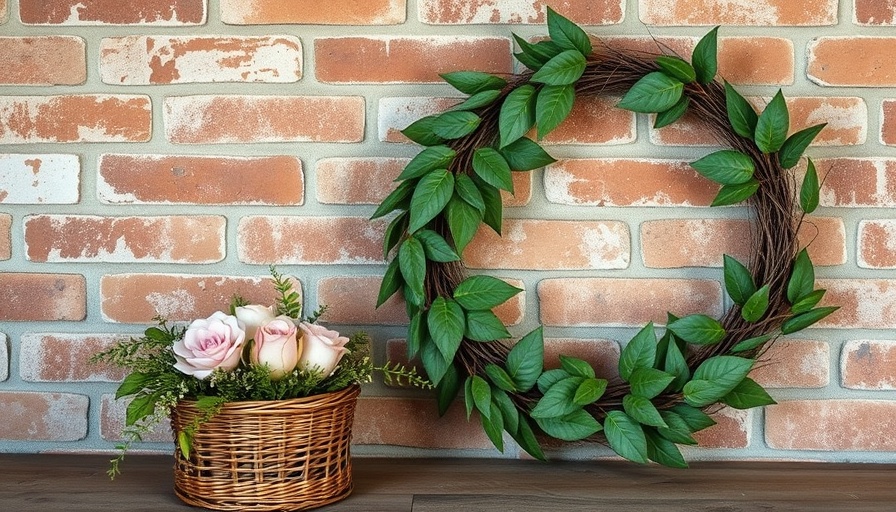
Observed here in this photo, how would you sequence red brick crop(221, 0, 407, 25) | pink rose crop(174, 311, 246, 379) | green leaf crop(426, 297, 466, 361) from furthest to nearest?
red brick crop(221, 0, 407, 25), green leaf crop(426, 297, 466, 361), pink rose crop(174, 311, 246, 379)

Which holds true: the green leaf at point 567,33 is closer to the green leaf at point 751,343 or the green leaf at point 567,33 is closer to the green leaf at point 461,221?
Answer: the green leaf at point 461,221

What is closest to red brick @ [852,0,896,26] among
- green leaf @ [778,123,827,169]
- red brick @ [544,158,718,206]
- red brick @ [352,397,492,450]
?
green leaf @ [778,123,827,169]

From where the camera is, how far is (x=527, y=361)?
0.94 metres

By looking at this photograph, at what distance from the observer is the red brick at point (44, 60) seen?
1.02 m

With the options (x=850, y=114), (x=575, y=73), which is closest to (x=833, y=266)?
(x=850, y=114)

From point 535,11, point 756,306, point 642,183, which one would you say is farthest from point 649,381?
point 535,11

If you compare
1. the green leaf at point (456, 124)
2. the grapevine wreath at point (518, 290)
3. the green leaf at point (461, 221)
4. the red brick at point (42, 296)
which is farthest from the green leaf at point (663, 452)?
the red brick at point (42, 296)

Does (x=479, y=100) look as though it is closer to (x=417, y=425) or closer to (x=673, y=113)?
(x=673, y=113)

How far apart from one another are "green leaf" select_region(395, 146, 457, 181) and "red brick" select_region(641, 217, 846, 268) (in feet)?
0.90

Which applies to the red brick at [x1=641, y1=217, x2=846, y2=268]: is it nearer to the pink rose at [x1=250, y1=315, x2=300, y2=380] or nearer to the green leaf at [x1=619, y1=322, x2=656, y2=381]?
the green leaf at [x1=619, y1=322, x2=656, y2=381]

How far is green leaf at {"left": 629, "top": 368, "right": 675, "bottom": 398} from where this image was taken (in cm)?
90

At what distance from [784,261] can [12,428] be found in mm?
1002

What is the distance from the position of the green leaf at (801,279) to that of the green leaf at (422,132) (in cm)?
45

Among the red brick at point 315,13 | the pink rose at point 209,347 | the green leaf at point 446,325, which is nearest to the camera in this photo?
the pink rose at point 209,347
